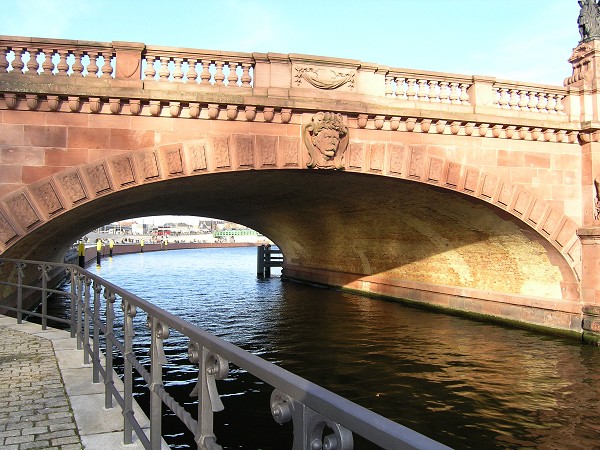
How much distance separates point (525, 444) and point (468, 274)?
9.75m

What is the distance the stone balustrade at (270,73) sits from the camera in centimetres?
936

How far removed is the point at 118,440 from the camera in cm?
359

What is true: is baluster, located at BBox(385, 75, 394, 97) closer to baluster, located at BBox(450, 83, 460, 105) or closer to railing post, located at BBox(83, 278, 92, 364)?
baluster, located at BBox(450, 83, 460, 105)

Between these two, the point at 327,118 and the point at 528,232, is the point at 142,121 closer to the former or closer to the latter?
the point at 327,118

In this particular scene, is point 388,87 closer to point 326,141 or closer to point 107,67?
point 326,141

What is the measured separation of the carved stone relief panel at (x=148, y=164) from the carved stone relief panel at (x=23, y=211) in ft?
6.51

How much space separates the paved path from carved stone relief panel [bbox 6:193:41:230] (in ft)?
9.48

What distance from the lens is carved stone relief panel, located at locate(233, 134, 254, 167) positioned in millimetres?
10281

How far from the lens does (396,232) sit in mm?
17406

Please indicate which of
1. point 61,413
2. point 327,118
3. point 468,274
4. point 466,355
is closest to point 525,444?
point 466,355

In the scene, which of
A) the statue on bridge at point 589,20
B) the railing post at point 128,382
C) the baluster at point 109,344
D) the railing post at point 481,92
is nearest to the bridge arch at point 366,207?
the railing post at point 481,92

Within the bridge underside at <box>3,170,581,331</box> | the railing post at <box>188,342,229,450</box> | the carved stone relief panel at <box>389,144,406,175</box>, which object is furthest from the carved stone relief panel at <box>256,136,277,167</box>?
the railing post at <box>188,342,229,450</box>

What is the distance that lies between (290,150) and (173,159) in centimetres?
240

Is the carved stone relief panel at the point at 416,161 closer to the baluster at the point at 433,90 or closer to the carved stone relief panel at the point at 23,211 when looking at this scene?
the baluster at the point at 433,90
